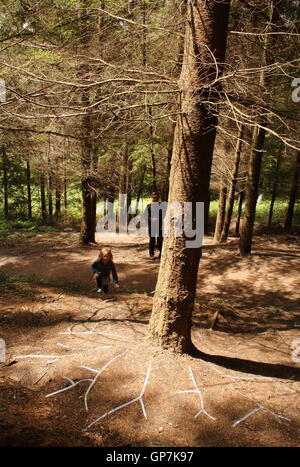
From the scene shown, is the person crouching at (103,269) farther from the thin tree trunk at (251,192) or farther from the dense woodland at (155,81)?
the thin tree trunk at (251,192)

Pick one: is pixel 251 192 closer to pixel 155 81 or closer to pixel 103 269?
pixel 103 269

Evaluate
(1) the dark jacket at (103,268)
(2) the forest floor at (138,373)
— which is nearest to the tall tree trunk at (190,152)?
(2) the forest floor at (138,373)

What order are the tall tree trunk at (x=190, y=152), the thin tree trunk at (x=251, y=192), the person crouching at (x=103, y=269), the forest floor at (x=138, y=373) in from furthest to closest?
the thin tree trunk at (x=251, y=192)
the person crouching at (x=103, y=269)
the tall tree trunk at (x=190, y=152)
the forest floor at (x=138, y=373)

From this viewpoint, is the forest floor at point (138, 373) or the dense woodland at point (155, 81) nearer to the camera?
the forest floor at point (138, 373)

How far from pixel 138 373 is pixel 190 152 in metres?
2.85

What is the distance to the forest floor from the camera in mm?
2840

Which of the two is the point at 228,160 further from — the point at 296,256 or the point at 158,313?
the point at 158,313

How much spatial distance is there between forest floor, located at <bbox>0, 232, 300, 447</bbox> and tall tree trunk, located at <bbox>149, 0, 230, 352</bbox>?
0.45 meters

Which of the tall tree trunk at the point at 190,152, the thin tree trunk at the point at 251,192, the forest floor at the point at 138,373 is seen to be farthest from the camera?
the thin tree trunk at the point at 251,192

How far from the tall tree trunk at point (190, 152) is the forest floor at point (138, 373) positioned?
1.47 feet

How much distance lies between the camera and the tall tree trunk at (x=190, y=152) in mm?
3580

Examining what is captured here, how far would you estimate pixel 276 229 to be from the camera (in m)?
18.8

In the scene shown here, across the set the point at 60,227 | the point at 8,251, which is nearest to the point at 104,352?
the point at 8,251

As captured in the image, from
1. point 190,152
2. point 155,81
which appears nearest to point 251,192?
point 190,152
